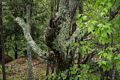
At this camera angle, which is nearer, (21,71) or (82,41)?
(82,41)

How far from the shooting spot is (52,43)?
7.44 meters

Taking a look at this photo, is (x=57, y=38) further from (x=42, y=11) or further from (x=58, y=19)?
(x=42, y=11)

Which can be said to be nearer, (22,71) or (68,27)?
(68,27)

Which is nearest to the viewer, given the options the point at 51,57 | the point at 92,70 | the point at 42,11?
the point at 92,70

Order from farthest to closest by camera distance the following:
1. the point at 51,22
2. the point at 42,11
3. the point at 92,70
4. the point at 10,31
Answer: the point at 10,31 < the point at 42,11 < the point at 51,22 < the point at 92,70

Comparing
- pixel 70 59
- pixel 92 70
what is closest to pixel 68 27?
pixel 70 59

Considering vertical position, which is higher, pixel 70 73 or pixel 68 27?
pixel 68 27

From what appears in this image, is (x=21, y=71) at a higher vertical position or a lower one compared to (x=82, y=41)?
lower

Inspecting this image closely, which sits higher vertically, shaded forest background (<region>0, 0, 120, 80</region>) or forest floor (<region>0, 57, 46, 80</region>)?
shaded forest background (<region>0, 0, 120, 80</region>)

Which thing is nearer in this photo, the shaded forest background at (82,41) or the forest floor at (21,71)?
the shaded forest background at (82,41)

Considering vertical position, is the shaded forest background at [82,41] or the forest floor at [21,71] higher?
the shaded forest background at [82,41]

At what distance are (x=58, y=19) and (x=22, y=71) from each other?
1593 centimetres

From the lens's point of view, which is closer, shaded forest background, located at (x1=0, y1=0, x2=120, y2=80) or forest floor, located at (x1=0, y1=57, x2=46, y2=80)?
shaded forest background, located at (x1=0, y1=0, x2=120, y2=80)

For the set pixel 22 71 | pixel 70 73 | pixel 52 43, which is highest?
pixel 52 43
